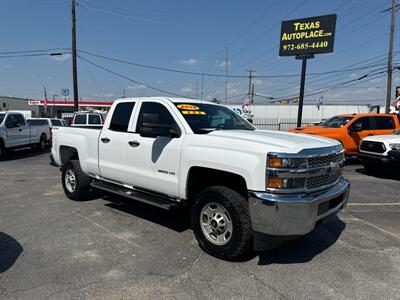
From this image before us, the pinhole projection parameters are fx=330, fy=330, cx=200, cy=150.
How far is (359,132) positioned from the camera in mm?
12156

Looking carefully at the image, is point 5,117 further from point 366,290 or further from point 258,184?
point 366,290

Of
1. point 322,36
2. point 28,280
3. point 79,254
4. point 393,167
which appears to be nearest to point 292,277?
point 79,254

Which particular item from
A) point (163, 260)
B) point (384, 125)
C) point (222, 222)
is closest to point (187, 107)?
point (222, 222)

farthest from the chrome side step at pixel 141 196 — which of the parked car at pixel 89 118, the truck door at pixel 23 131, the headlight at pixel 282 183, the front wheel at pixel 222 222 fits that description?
the parked car at pixel 89 118

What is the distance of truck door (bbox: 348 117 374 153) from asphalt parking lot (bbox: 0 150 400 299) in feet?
20.3

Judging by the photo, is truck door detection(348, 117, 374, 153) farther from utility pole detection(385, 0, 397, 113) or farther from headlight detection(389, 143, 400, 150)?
utility pole detection(385, 0, 397, 113)

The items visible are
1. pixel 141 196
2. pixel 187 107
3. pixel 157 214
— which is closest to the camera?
pixel 187 107

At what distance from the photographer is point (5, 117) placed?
13.4 meters

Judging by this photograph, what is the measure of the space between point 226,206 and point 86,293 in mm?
1709

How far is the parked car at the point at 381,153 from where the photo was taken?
9000 mm

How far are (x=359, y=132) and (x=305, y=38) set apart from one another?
11.7 meters

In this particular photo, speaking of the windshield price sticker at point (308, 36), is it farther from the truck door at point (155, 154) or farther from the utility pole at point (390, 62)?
the truck door at point (155, 154)

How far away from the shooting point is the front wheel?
3.74 metres

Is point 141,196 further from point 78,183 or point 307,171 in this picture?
point 307,171
